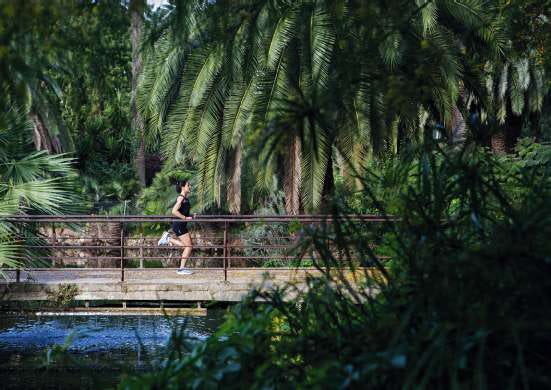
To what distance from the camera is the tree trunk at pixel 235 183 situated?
16578mm

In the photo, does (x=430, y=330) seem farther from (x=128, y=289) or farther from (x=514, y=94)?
(x=514, y=94)

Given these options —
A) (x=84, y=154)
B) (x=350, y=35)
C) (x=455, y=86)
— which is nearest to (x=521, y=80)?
(x=455, y=86)

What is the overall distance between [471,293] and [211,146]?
12.9 metres

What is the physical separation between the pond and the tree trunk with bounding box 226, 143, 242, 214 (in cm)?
494

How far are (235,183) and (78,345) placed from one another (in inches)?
264

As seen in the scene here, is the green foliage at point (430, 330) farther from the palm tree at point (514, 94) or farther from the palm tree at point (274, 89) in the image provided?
the palm tree at point (514, 94)

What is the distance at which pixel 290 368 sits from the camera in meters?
3.27

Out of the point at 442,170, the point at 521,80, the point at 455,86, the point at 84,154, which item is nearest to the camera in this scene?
the point at 442,170

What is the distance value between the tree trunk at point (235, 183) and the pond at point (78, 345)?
4.94 m

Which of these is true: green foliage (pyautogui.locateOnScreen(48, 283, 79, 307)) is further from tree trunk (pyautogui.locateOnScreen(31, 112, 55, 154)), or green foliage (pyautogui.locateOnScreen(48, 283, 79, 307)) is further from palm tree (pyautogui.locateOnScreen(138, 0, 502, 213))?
tree trunk (pyautogui.locateOnScreen(31, 112, 55, 154))

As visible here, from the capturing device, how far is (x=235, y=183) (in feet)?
55.4

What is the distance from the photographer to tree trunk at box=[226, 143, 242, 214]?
16.6 m

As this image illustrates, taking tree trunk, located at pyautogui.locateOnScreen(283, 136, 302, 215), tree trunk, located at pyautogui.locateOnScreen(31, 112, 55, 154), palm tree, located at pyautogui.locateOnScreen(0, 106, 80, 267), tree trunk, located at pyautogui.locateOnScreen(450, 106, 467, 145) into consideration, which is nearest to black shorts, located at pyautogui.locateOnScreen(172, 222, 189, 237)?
palm tree, located at pyautogui.locateOnScreen(0, 106, 80, 267)

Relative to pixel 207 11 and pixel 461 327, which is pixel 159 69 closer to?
pixel 207 11
